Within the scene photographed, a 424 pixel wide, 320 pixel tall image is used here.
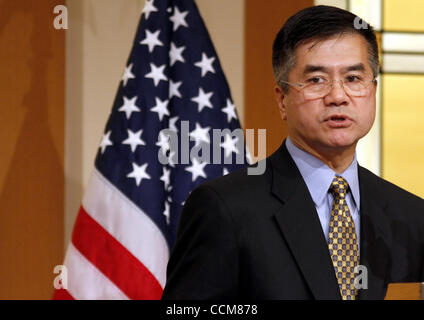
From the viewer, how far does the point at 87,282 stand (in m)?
2.78

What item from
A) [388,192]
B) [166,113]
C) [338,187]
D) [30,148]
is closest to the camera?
[338,187]

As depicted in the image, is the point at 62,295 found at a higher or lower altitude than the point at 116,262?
lower

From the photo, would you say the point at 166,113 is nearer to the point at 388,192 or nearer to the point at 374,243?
the point at 388,192

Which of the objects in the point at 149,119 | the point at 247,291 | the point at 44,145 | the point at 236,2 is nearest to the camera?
the point at 247,291

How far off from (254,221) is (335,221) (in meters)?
0.16

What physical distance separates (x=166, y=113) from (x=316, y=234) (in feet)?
5.37

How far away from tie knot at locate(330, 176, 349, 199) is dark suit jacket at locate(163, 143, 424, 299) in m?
0.06

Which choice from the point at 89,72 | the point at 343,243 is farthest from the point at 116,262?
the point at 343,243

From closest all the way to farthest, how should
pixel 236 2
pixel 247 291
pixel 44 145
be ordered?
pixel 247 291 < pixel 44 145 < pixel 236 2

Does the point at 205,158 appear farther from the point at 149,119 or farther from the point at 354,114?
the point at 354,114

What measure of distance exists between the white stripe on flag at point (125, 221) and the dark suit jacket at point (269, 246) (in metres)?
1.40

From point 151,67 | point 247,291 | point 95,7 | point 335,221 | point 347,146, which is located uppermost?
point 95,7

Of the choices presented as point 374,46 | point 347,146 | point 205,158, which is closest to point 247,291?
point 347,146

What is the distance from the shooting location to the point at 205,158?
9.50 ft
